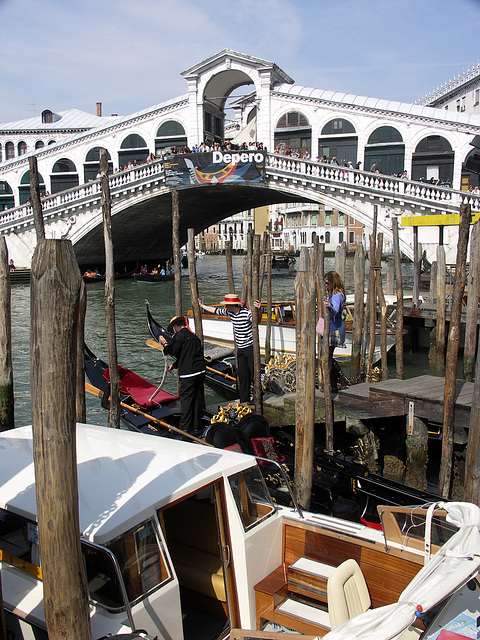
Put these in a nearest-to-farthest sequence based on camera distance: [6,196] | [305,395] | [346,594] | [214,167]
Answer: [346,594] → [305,395] → [214,167] → [6,196]

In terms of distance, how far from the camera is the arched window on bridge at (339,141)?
56.7ft

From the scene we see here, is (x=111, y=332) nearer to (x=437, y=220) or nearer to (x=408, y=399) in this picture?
(x=408, y=399)

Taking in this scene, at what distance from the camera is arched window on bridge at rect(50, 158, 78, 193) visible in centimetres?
2083

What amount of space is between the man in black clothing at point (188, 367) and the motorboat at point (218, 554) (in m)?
1.60

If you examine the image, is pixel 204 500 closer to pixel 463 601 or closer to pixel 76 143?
pixel 463 601

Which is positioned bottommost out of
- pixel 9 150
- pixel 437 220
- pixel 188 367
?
pixel 188 367

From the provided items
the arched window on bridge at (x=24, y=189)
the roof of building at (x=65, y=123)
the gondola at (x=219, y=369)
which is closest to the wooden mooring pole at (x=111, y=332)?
the gondola at (x=219, y=369)

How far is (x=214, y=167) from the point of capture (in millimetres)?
16328

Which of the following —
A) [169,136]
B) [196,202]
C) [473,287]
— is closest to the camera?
[473,287]

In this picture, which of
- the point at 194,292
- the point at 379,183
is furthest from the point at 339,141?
the point at 194,292

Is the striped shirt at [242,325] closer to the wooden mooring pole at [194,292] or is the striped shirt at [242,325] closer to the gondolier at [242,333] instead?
the gondolier at [242,333]

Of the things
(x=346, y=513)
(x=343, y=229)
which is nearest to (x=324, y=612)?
(x=346, y=513)

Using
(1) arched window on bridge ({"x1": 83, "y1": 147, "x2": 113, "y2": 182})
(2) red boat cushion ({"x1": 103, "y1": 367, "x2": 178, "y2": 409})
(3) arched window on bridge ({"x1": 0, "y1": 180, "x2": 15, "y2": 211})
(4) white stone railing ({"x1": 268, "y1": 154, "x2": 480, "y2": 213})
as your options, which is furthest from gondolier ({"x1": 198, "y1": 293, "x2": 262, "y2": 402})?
(3) arched window on bridge ({"x1": 0, "y1": 180, "x2": 15, "y2": 211})

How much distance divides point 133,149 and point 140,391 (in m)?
16.0
